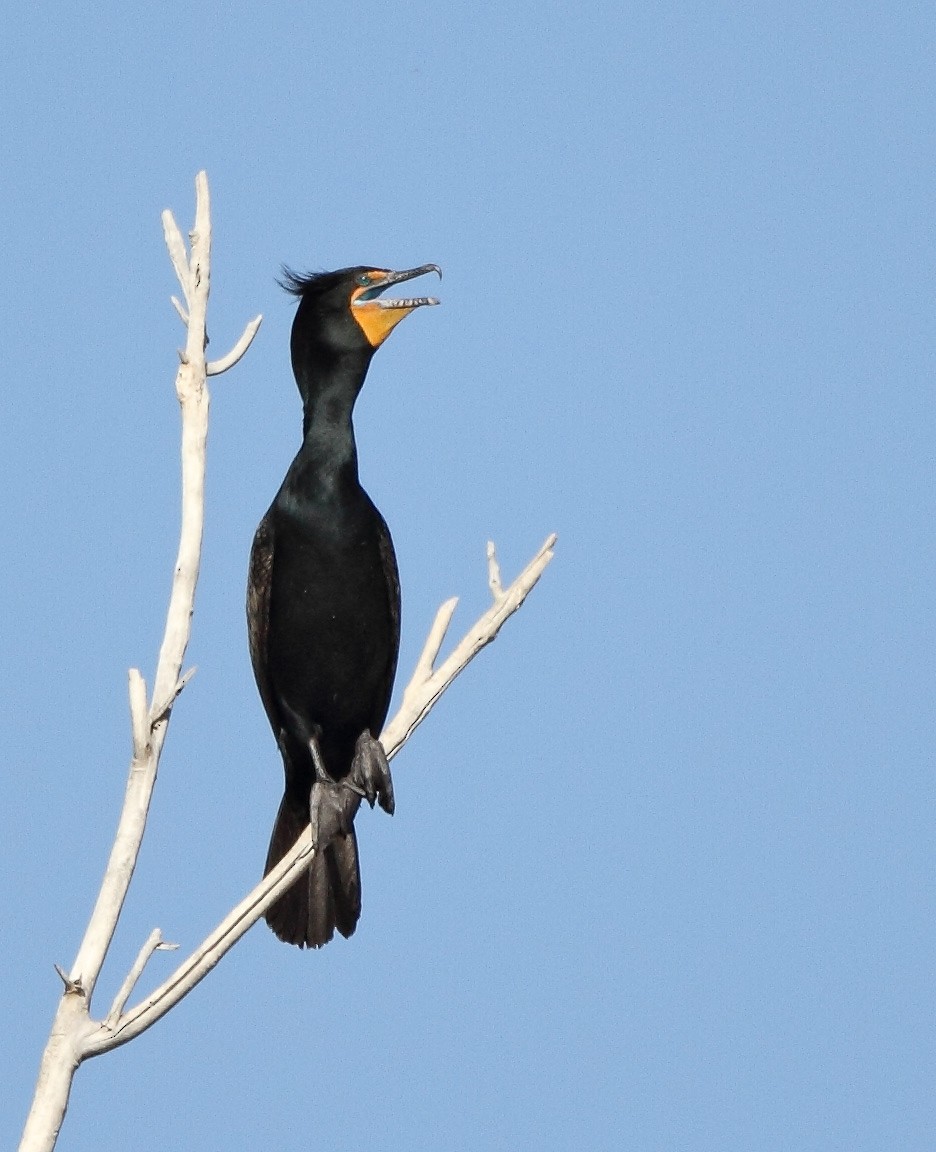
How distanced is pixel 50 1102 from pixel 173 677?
38.7 inches

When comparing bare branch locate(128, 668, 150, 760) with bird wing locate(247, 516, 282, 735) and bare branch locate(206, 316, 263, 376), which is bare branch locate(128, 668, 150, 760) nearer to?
bare branch locate(206, 316, 263, 376)

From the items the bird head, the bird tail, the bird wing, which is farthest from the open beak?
the bird tail

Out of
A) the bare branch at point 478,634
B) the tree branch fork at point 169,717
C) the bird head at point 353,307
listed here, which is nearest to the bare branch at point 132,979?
the tree branch fork at point 169,717

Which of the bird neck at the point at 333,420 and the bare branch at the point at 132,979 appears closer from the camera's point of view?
the bare branch at the point at 132,979

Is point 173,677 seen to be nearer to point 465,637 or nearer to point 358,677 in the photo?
point 465,637

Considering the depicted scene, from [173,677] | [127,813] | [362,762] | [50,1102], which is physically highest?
[362,762]

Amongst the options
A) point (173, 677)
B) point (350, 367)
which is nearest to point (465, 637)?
point (173, 677)

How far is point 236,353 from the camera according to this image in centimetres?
468

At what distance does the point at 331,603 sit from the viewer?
599cm

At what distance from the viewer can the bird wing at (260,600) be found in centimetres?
601

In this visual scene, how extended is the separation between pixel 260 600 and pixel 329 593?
0.23 meters

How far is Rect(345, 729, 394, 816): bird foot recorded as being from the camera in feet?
19.2

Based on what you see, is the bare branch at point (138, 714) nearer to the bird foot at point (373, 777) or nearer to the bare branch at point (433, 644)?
the bare branch at point (433, 644)

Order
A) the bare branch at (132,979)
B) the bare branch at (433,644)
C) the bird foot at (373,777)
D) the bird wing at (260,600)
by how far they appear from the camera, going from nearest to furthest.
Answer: the bare branch at (132,979)
the bare branch at (433,644)
the bird foot at (373,777)
the bird wing at (260,600)
